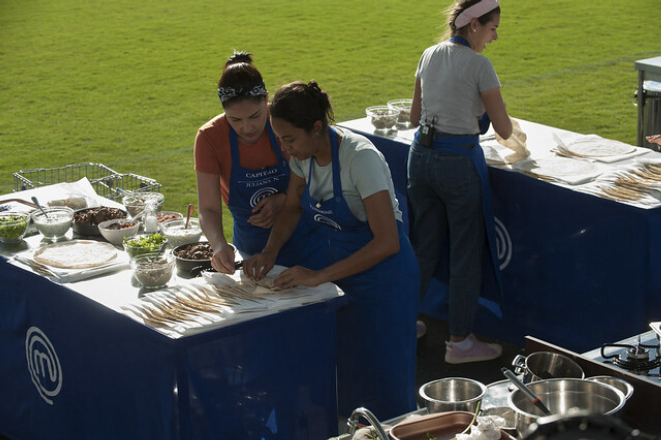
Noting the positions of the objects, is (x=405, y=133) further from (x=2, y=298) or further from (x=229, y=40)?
(x=229, y=40)

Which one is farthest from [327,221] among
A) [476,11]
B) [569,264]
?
[569,264]

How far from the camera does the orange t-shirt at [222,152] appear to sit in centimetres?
358

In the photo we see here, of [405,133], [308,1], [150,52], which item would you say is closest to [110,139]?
[150,52]

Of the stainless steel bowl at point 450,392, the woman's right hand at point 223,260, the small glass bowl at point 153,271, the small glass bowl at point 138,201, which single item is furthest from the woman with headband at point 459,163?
the stainless steel bowl at point 450,392

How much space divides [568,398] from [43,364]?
92.9 inches

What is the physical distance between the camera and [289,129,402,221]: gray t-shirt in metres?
3.14

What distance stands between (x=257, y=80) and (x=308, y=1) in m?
14.2

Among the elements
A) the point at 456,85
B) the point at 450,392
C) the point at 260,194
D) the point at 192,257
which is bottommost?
the point at 450,392

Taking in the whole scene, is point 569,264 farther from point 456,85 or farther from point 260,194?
point 260,194

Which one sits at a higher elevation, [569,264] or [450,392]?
[450,392]

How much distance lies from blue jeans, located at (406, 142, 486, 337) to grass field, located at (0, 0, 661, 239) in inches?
118

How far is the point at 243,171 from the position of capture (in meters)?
→ 3.67

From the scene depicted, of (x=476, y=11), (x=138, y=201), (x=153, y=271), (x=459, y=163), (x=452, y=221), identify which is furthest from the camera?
(x=452, y=221)

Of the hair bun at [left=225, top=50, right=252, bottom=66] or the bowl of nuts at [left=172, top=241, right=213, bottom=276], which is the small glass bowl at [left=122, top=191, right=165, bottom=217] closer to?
the bowl of nuts at [left=172, top=241, right=213, bottom=276]
